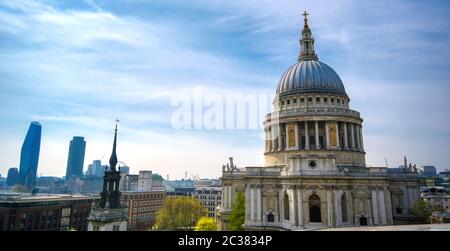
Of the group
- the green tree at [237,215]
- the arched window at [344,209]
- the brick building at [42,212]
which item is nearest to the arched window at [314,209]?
the arched window at [344,209]

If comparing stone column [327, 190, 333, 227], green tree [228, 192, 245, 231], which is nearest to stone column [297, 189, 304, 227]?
stone column [327, 190, 333, 227]

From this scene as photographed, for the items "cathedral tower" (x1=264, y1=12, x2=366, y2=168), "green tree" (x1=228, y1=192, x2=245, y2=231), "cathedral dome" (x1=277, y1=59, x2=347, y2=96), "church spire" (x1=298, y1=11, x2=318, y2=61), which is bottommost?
"green tree" (x1=228, y1=192, x2=245, y2=231)

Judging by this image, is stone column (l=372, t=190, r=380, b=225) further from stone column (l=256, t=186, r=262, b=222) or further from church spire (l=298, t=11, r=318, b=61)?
church spire (l=298, t=11, r=318, b=61)

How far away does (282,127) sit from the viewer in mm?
52500

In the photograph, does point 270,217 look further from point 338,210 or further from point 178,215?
point 178,215

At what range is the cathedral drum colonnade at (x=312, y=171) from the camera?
128 feet

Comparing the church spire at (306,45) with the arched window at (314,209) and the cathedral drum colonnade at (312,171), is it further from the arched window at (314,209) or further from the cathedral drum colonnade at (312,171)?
the arched window at (314,209)

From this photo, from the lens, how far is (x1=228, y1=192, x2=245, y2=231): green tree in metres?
44.6

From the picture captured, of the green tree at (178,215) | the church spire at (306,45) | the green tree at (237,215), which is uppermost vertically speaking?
the church spire at (306,45)

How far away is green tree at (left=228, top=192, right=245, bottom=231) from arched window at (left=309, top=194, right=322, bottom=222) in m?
11.0

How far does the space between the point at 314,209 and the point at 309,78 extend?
2692cm
